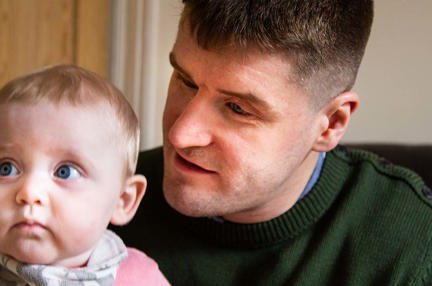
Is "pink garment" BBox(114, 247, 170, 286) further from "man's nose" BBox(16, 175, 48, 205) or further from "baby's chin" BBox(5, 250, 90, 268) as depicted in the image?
"man's nose" BBox(16, 175, 48, 205)

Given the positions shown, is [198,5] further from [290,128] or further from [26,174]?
[26,174]

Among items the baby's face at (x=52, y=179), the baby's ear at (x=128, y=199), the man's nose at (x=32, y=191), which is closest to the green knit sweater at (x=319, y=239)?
the baby's ear at (x=128, y=199)

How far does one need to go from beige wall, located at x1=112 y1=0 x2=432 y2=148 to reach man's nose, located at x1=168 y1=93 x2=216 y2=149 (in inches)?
38.3

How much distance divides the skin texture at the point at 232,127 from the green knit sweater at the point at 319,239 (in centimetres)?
9

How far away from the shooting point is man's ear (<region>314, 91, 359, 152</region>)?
129cm

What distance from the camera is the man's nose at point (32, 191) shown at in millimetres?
835

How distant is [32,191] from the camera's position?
0.84 meters

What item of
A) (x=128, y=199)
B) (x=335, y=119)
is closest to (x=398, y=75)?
(x=335, y=119)

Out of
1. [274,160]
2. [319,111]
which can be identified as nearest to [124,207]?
[274,160]

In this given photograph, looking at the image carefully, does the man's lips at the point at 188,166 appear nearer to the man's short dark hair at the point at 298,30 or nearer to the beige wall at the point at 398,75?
the man's short dark hair at the point at 298,30

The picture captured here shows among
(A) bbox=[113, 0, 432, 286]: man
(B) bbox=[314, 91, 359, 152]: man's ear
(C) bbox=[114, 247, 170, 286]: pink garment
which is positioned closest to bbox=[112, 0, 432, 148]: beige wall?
(A) bbox=[113, 0, 432, 286]: man

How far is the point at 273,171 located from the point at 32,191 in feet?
1.73

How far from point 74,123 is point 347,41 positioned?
0.59m

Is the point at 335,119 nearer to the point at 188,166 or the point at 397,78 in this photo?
the point at 188,166
